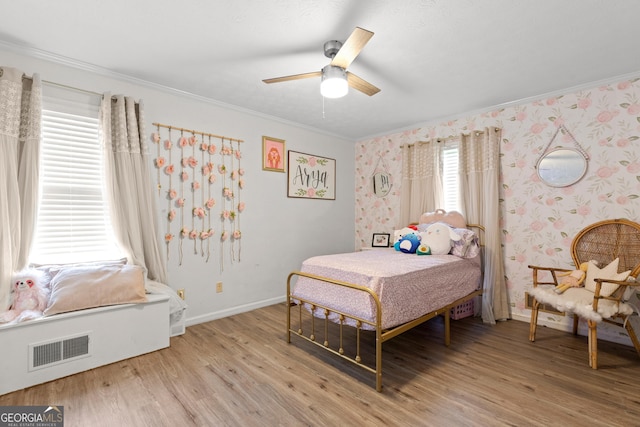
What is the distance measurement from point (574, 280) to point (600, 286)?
1.41 feet

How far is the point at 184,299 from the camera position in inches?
129

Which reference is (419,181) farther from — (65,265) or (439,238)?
(65,265)

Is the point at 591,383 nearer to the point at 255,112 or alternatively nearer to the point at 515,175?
the point at 515,175

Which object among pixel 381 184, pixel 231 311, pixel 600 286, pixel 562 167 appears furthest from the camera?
pixel 381 184

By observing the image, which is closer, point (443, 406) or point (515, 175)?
point (443, 406)

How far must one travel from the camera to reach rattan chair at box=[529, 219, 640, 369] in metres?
2.36

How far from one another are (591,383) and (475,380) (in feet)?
2.67

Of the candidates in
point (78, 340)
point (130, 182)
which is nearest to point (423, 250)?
point (130, 182)

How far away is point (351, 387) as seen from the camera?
2119mm

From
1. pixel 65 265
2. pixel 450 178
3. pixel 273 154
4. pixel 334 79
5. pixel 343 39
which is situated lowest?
pixel 65 265

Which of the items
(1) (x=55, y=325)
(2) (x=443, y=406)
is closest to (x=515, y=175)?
(2) (x=443, y=406)

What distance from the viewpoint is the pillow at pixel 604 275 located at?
2455mm

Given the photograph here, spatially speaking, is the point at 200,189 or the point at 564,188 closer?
the point at 564,188

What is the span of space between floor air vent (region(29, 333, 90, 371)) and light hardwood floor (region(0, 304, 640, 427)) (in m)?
0.14
